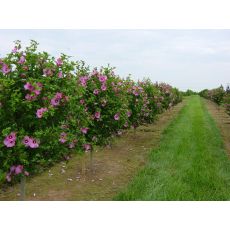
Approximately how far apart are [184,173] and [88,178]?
6.64 ft

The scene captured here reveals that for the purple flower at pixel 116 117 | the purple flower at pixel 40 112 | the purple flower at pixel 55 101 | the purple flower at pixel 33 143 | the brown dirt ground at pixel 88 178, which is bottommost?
the brown dirt ground at pixel 88 178

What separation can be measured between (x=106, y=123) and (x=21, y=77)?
3.10 meters

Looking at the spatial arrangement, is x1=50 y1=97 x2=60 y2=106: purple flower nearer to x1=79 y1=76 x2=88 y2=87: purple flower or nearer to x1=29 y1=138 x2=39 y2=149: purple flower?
x1=29 y1=138 x2=39 y2=149: purple flower

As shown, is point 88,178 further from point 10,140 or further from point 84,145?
point 10,140

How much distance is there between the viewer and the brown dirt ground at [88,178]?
5.95 meters

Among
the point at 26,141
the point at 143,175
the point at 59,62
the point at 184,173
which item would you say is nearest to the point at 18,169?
the point at 26,141

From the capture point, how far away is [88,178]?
696cm

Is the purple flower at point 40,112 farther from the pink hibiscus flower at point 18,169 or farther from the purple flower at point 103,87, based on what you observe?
the purple flower at point 103,87

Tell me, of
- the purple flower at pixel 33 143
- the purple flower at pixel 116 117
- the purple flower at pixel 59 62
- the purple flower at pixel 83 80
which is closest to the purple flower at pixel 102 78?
the purple flower at pixel 83 80

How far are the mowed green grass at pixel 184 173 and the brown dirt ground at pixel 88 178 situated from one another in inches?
13.5

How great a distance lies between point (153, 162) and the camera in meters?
8.18

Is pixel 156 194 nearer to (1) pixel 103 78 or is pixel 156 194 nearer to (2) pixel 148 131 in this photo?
(1) pixel 103 78

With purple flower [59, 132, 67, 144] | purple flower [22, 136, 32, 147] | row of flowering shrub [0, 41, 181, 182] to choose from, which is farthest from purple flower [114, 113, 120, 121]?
purple flower [22, 136, 32, 147]
